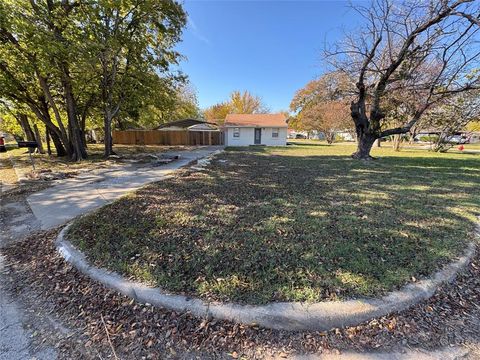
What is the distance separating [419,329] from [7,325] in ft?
11.0

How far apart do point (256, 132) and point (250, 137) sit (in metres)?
0.92

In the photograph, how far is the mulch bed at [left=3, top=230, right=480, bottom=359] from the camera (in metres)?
1.70

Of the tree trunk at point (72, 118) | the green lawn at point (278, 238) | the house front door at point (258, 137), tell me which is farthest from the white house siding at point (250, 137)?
the green lawn at point (278, 238)

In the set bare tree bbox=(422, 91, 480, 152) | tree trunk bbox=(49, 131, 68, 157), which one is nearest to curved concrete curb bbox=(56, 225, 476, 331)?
tree trunk bbox=(49, 131, 68, 157)

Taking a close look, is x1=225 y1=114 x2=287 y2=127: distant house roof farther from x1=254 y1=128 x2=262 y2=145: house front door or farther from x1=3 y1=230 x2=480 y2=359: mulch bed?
x1=3 y1=230 x2=480 y2=359: mulch bed

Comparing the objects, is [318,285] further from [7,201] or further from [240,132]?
[240,132]

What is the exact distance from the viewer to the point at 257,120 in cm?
2645

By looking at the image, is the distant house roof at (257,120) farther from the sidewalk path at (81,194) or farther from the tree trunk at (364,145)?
the sidewalk path at (81,194)

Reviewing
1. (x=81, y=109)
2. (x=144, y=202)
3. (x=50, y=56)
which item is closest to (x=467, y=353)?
(x=144, y=202)

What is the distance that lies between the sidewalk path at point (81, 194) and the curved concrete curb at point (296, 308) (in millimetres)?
2862

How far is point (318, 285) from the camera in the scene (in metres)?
2.18

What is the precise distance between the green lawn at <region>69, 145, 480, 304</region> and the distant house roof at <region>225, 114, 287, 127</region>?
20.5m

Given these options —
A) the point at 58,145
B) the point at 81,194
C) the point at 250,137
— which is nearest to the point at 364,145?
the point at 81,194

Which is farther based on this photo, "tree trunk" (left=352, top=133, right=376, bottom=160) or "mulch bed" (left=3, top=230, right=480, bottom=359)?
"tree trunk" (left=352, top=133, right=376, bottom=160)
